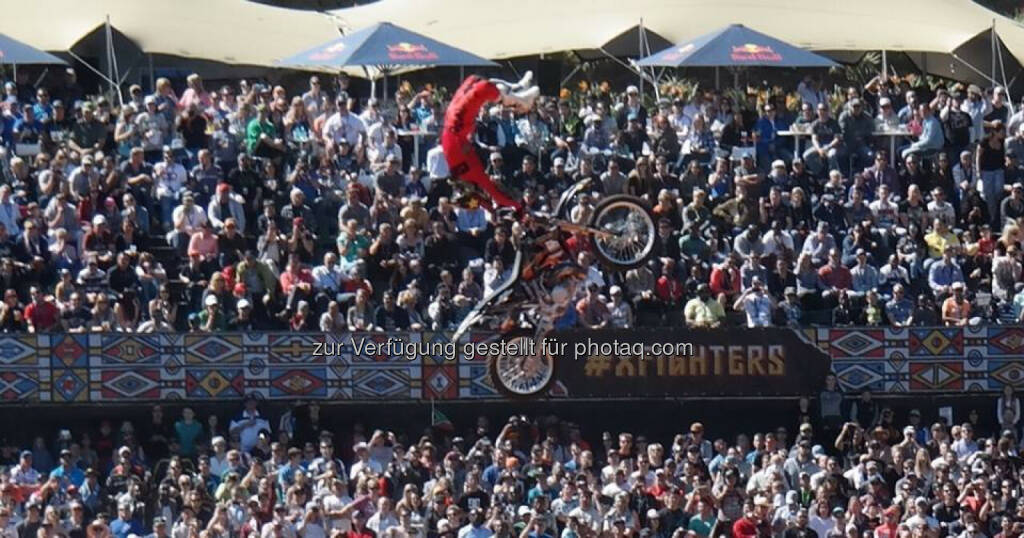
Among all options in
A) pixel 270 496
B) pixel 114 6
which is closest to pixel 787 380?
pixel 270 496

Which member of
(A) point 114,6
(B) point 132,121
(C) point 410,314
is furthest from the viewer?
(A) point 114,6

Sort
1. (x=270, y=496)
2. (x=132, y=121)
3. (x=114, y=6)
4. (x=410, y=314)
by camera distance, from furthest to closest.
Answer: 1. (x=114, y=6)
2. (x=132, y=121)
3. (x=410, y=314)
4. (x=270, y=496)

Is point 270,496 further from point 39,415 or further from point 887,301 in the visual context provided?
point 887,301

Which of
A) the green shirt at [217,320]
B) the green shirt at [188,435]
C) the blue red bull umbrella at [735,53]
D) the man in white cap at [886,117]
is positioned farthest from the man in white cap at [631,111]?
the green shirt at [188,435]

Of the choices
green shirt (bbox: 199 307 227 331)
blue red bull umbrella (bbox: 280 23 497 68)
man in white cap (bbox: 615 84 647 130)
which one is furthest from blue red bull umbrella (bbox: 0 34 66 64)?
man in white cap (bbox: 615 84 647 130)

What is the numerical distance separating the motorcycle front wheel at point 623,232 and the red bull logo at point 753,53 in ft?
37.6

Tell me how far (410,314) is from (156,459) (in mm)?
3824

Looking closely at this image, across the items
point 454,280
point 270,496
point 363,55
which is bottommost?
point 270,496

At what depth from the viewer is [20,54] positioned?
41812 millimetres

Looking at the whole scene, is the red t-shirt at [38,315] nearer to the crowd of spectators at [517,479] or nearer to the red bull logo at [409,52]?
the crowd of spectators at [517,479]

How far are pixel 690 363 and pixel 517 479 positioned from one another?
11.2 ft

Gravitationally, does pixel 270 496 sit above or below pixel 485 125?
below

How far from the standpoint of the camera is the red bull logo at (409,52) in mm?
42047

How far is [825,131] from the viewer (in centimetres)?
4259
